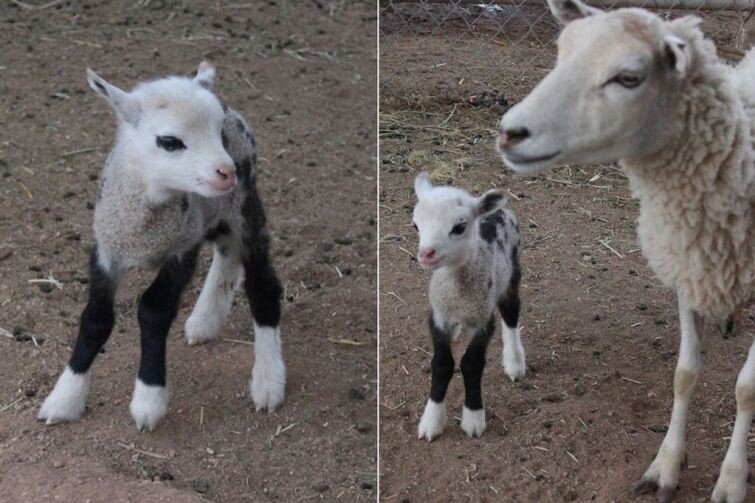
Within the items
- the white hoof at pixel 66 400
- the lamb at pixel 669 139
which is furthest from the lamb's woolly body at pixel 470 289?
the white hoof at pixel 66 400

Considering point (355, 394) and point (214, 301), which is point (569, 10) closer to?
point (355, 394)

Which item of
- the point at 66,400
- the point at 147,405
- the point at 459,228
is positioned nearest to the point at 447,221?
the point at 459,228

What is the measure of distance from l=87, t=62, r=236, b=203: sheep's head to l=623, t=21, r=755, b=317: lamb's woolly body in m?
1.34

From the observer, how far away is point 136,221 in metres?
3.59

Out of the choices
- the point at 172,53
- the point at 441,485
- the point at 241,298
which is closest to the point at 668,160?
the point at 441,485

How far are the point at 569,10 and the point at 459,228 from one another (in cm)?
76

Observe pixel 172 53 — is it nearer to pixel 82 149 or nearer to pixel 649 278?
pixel 82 149

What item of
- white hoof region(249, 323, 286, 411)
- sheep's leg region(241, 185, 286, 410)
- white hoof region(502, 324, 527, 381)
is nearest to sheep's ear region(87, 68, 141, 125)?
sheep's leg region(241, 185, 286, 410)

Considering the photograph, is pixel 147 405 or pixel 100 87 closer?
pixel 100 87

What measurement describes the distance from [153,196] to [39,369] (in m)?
1.04

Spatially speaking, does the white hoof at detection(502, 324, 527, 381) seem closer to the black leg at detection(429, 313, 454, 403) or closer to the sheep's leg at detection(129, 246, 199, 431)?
the black leg at detection(429, 313, 454, 403)

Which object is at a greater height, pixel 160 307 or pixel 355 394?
pixel 160 307

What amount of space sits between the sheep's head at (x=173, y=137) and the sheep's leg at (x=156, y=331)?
12.4 inches

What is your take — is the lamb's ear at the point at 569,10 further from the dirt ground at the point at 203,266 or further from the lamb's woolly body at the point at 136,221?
the dirt ground at the point at 203,266
